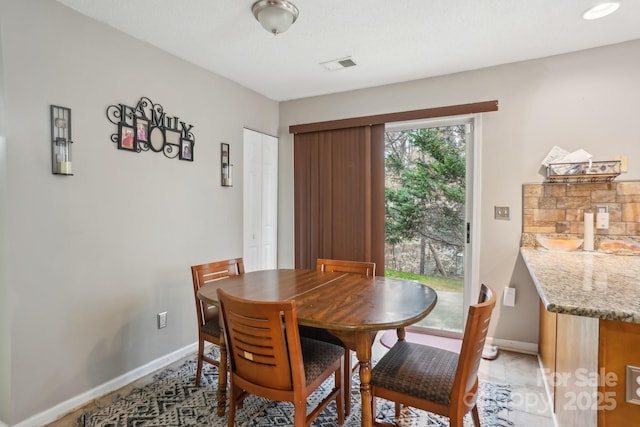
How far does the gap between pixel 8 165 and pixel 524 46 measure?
3.45 metres

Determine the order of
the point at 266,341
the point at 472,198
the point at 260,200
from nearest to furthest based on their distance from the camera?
the point at 266,341
the point at 472,198
the point at 260,200

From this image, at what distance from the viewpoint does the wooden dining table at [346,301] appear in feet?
4.77

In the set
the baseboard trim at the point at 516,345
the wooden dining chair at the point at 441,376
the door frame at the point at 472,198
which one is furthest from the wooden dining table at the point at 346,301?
the baseboard trim at the point at 516,345

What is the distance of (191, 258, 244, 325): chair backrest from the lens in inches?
87.4

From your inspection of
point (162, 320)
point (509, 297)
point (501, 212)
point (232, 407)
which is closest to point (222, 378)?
point (232, 407)

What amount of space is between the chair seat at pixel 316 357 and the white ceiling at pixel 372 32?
1.96 m

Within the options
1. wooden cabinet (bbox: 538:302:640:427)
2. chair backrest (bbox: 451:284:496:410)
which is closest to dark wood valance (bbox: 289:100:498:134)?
wooden cabinet (bbox: 538:302:640:427)

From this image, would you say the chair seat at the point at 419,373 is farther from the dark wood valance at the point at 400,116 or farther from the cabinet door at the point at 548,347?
the dark wood valance at the point at 400,116

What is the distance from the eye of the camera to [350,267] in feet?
8.34

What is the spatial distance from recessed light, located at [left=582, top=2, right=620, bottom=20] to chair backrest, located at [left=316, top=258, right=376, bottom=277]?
210 centimetres

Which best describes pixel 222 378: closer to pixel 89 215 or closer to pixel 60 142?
pixel 89 215

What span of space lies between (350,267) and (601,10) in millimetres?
2295

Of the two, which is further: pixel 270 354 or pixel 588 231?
pixel 588 231

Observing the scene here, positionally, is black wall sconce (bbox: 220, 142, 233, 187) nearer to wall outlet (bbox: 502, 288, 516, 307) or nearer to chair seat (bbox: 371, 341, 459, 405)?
chair seat (bbox: 371, 341, 459, 405)
